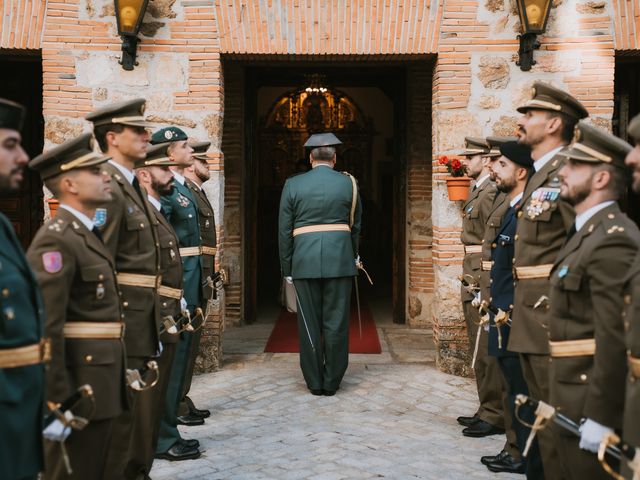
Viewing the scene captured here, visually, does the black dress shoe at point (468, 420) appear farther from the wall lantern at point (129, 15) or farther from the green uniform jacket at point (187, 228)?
the wall lantern at point (129, 15)

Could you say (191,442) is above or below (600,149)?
below

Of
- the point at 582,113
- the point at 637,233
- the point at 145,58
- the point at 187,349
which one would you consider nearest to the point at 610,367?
the point at 637,233

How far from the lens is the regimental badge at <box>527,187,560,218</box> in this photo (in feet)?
13.7

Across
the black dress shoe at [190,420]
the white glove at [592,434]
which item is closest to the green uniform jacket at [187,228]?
the black dress shoe at [190,420]

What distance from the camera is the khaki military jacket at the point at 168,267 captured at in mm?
4781

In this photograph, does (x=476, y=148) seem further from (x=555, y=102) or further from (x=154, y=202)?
(x=154, y=202)

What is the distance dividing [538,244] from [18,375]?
265 cm

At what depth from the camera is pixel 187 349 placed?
5.81m

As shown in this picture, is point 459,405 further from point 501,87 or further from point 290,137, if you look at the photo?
point 290,137

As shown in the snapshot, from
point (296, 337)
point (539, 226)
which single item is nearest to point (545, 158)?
point (539, 226)

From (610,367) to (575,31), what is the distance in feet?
16.8

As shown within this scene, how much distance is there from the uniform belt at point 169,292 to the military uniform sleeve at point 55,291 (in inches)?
60.7

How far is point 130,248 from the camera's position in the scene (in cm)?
418

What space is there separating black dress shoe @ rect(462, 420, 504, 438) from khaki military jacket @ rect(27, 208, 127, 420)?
3038 mm
